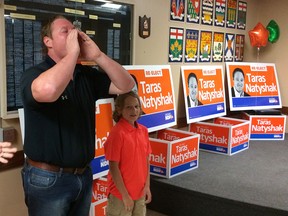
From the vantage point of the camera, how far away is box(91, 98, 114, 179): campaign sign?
2.65 metres

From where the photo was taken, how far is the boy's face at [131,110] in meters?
2.19

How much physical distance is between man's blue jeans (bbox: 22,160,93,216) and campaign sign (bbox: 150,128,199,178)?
5.13ft

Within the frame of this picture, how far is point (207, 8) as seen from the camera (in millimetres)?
4172

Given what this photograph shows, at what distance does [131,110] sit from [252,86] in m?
2.92

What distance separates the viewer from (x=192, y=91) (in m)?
3.95

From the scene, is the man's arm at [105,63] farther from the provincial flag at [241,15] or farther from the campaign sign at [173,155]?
the provincial flag at [241,15]

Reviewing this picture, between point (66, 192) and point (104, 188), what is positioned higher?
point (66, 192)

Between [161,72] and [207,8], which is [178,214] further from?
[207,8]

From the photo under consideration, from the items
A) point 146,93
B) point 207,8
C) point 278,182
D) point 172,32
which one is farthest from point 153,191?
point 207,8

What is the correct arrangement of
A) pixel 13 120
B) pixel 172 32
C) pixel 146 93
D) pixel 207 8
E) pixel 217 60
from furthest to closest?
pixel 217 60, pixel 207 8, pixel 172 32, pixel 146 93, pixel 13 120

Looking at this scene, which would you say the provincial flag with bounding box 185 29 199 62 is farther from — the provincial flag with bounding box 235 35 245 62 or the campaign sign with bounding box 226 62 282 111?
the provincial flag with bounding box 235 35 245 62

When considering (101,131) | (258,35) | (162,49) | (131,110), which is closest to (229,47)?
(258,35)

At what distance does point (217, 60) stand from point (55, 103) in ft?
10.9

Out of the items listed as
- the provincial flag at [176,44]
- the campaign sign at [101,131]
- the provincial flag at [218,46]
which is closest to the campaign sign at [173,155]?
the campaign sign at [101,131]
